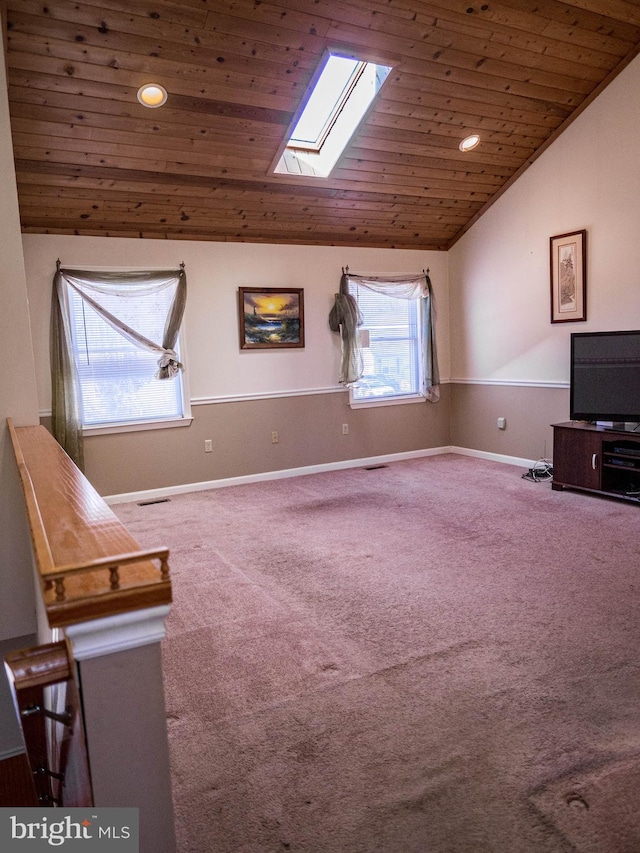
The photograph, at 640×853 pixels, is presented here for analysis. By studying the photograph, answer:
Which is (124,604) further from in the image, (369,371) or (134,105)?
(369,371)

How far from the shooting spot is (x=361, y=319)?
624cm

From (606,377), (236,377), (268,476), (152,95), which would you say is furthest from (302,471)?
(152,95)

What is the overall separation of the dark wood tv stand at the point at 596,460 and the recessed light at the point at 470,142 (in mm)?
2535

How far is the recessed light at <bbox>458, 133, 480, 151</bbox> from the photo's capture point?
200 inches

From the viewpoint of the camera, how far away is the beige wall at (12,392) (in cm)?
305

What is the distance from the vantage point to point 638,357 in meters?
4.69

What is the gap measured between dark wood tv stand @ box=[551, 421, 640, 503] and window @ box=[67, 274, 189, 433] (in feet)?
11.2

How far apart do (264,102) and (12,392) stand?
2662 millimetres

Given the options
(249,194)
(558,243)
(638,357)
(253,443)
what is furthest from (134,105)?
(638,357)

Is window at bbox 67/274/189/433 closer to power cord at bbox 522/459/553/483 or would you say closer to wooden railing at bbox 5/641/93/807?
power cord at bbox 522/459/553/483

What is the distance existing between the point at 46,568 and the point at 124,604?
17 centimetres

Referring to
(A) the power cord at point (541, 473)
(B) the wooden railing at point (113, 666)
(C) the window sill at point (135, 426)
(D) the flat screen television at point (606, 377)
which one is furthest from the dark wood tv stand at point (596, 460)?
(B) the wooden railing at point (113, 666)

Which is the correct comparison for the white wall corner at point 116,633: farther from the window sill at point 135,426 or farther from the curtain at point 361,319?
Answer: the curtain at point 361,319

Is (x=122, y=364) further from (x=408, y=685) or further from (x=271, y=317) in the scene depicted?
(x=408, y=685)
